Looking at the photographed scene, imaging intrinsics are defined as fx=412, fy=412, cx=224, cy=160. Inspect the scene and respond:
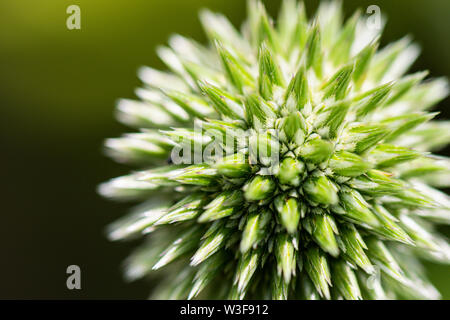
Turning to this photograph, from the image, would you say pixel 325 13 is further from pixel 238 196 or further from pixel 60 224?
pixel 60 224

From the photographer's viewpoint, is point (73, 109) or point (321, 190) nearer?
point (321, 190)

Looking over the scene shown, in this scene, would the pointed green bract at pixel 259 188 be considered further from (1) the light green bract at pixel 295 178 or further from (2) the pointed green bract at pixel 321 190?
(2) the pointed green bract at pixel 321 190

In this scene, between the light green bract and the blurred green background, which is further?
the blurred green background

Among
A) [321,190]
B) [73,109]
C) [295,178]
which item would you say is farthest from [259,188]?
[73,109]

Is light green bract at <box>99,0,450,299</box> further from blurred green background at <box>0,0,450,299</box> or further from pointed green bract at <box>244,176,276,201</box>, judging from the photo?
blurred green background at <box>0,0,450,299</box>

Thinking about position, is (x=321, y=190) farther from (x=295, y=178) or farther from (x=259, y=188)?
(x=259, y=188)

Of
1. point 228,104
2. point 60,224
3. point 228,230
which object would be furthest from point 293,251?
point 60,224

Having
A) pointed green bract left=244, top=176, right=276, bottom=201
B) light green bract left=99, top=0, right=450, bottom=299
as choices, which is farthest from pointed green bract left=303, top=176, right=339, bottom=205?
pointed green bract left=244, top=176, right=276, bottom=201
